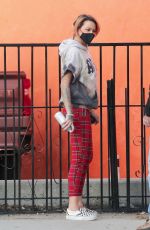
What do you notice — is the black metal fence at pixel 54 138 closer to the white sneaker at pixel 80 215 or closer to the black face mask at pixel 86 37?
the white sneaker at pixel 80 215

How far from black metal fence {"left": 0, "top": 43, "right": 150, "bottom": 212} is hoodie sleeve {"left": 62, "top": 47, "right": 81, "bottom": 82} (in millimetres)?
575

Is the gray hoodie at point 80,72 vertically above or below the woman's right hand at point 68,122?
above

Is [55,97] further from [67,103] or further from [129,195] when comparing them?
[67,103]

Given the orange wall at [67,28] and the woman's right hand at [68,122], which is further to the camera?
the orange wall at [67,28]

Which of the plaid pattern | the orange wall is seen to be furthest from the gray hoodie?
the orange wall

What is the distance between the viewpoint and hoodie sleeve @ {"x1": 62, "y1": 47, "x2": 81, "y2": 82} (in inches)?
217

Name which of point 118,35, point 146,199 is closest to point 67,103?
point 146,199

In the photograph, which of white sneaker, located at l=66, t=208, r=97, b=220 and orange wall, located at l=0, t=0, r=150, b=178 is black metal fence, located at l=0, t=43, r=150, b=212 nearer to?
orange wall, located at l=0, t=0, r=150, b=178

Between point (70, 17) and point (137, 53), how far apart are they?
3.21ft

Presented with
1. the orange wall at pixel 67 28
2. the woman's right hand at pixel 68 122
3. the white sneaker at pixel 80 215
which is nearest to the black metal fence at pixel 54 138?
the orange wall at pixel 67 28
